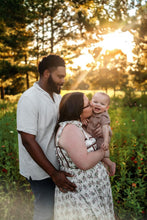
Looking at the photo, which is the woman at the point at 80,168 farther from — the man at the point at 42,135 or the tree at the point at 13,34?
the tree at the point at 13,34

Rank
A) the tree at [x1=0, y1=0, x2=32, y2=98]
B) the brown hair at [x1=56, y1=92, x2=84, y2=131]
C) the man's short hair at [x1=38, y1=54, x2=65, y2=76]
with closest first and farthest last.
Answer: the brown hair at [x1=56, y1=92, x2=84, y2=131] → the man's short hair at [x1=38, y1=54, x2=65, y2=76] → the tree at [x1=0, y1=0, x2=32, y2=98]

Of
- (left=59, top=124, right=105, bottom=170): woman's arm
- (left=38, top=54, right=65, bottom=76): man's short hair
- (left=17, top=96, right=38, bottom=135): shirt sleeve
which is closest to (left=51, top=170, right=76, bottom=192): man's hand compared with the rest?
(left=59, top=124, right=105, bottom=170): woman's arm

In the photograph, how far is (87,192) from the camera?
6.30 ft

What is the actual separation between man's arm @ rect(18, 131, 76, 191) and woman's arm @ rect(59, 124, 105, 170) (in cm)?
21

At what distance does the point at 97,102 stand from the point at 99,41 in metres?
1.52

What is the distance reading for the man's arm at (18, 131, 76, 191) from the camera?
192 cm

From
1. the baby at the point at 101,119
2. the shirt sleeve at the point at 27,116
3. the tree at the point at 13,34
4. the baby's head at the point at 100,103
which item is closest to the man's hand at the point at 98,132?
the baby at the point at 101,119

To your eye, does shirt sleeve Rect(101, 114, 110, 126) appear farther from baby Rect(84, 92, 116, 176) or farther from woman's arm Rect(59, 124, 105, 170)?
woman's arm Rect(59, 124, 105, 170)

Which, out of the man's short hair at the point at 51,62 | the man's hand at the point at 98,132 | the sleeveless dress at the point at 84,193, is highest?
the man's short hair at the point at 51,62

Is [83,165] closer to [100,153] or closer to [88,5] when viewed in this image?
[100,153]

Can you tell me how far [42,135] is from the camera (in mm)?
2078

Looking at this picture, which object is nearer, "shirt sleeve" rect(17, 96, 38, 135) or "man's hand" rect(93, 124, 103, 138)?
"shirt sleeve" rect(17, 96, 38, 135)

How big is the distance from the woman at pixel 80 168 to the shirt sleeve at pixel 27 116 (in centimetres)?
23

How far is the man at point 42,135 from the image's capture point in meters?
1.94
